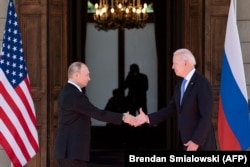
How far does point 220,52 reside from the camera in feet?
30.5

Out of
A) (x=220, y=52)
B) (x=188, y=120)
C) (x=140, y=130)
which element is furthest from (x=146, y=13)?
(x=188, y=120)

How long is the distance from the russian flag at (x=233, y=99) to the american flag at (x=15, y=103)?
2.21 metres

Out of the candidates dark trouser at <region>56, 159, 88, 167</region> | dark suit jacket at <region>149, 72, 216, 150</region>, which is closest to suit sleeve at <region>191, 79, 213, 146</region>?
dark suit jacket at <region>149, 72, 216, 150</region>

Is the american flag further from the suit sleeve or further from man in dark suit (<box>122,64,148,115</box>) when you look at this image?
man in dark suit (<box>122,64,148,115</box>)

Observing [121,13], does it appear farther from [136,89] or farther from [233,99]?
[233,99]

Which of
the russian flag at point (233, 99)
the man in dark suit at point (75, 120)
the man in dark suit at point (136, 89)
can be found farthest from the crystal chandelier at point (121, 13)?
the man in dark suit at point (75, 120)

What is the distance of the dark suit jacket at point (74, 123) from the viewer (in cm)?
734

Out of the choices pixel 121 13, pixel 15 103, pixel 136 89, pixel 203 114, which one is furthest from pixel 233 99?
pixel 136 89

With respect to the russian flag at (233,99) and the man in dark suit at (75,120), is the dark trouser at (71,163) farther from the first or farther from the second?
the russian flag at (233,99)

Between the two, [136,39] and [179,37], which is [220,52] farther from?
[136,39]

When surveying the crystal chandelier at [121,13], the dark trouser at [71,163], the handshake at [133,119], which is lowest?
the dark trouser at [71,163]

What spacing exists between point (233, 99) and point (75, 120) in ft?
6.46

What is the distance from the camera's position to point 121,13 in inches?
506

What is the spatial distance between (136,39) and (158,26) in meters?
0.74
